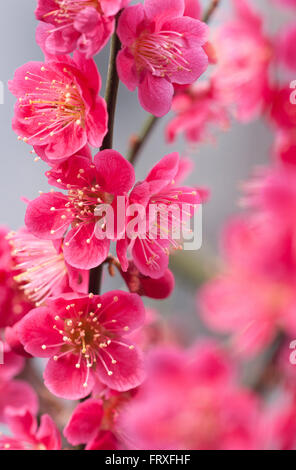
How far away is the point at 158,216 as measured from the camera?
0.47m

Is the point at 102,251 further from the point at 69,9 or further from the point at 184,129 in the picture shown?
the point at 184,129

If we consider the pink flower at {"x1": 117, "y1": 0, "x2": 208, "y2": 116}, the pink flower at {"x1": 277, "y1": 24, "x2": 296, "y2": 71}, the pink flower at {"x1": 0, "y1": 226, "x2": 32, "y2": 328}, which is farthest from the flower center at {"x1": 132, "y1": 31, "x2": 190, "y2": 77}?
the pink flower at {"x1": 0, "y1": 226, "x2": 32, "y2": 328}

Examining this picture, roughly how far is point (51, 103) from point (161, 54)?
100 mm

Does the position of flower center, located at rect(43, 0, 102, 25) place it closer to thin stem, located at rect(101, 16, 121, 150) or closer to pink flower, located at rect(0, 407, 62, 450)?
thin stem, located at rect(101, 16, 121, 150)

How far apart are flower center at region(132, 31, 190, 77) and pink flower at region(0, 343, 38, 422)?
32 centimetres

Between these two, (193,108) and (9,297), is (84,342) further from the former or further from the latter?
(193,108)

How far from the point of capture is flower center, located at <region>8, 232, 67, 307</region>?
0.51 metres

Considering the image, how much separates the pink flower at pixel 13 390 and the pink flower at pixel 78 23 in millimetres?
322

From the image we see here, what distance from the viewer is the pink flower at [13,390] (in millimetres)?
606

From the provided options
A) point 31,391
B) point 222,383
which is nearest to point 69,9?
point 222,383

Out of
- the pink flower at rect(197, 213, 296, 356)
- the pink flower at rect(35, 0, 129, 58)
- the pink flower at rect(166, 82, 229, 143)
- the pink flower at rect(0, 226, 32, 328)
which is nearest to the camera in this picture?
the pink flower at rect(197, 213, 296, 356)

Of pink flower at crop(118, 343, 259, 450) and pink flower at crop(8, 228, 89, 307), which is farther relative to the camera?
pink flower at crop(8, 228, 89, 307)

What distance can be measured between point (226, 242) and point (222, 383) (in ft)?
0.27

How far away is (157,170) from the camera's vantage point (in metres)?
0.45
